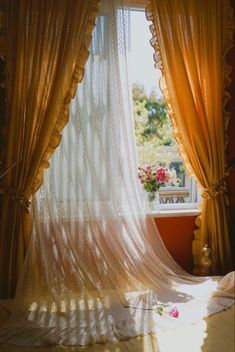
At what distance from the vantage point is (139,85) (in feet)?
8.29

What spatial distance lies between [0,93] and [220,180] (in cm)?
148

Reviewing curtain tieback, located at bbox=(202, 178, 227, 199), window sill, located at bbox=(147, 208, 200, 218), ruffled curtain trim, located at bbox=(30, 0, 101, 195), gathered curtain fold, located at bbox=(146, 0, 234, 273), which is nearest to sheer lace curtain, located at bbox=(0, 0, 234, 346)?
ruffled curtain trim, located at bbox=(30, 0, 101, 195)

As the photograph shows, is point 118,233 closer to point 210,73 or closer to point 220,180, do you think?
point 220,180

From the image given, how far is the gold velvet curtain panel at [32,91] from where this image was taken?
2021 mm

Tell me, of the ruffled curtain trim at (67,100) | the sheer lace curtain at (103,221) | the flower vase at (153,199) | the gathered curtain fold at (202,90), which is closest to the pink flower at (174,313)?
the sheer lace curtain at (103,221)

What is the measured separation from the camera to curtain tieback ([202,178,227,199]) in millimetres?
2422

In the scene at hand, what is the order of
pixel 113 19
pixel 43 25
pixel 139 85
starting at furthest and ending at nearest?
pixel 139 85 < pixel 113 19 < pixel 43 25

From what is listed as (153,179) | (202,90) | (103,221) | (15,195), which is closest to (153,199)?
(153,179)

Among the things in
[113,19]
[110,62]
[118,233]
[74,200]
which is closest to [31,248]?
[74,200]

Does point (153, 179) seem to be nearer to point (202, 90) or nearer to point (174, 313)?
point (202, 90)

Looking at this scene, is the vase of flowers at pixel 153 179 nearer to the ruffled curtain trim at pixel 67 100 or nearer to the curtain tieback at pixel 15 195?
the ruffled curtain trim at pixel 67 100

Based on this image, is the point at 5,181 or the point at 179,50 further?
the point at 179,50

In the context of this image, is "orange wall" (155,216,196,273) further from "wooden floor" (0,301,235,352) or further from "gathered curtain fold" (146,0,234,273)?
"wooden floor" (0,301,235,352)

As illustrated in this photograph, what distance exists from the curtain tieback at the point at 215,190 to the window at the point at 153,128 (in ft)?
0.71
